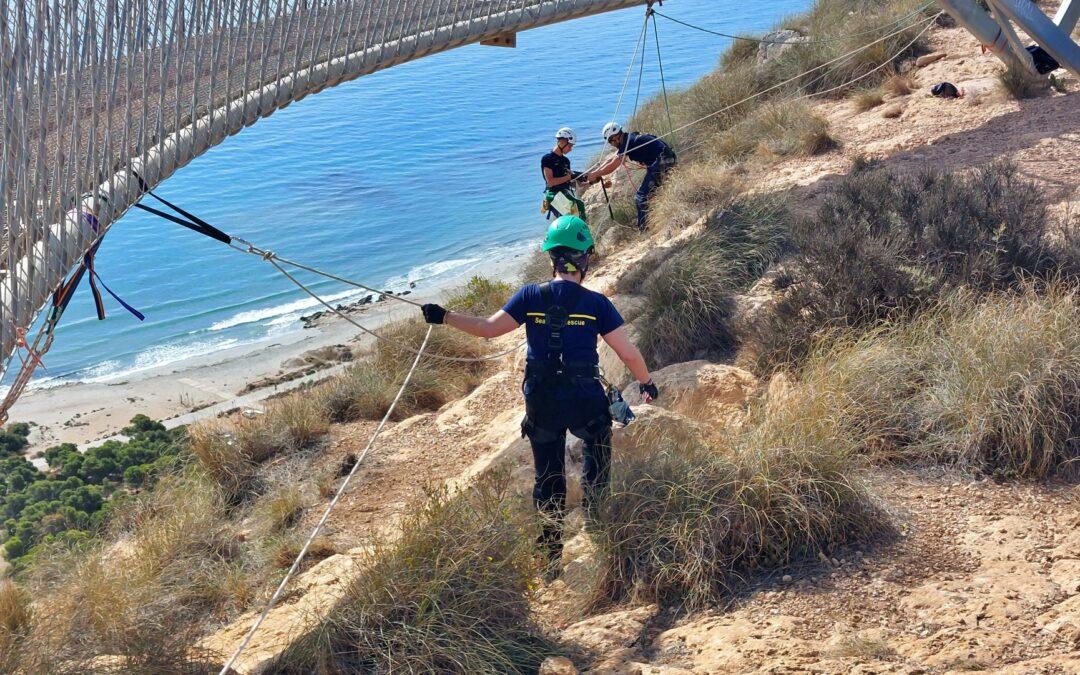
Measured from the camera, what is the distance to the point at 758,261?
7898 mm

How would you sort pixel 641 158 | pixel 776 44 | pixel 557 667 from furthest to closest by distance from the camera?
pixel 776 44 → pixel 641 158 → pixel 557 667

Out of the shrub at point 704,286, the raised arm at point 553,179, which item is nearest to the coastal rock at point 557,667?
the shrub at point 704,286

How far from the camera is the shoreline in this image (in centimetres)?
1422

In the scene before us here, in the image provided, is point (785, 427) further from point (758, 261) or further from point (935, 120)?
point (935, 120)

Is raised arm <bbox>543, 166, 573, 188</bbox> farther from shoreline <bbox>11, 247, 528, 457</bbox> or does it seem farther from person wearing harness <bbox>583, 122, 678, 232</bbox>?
shoreline <bbox>11, 247, 528, 457</bbox>

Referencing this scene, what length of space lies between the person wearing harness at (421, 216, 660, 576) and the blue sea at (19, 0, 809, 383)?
1425cm

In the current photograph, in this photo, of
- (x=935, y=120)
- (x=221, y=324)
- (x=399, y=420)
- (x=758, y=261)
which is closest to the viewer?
(x=758, y=261)

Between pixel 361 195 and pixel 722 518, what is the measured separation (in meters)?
22.9

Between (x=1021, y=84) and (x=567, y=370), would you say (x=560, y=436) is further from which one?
(x=1021, y=84)

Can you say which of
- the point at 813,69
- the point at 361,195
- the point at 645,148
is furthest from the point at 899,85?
the point at 361,195

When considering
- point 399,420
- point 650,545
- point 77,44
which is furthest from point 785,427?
point 399,420

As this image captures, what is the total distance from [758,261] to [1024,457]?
3491mm

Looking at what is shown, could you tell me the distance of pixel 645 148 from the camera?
1091cm

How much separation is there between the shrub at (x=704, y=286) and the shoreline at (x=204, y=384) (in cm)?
617
